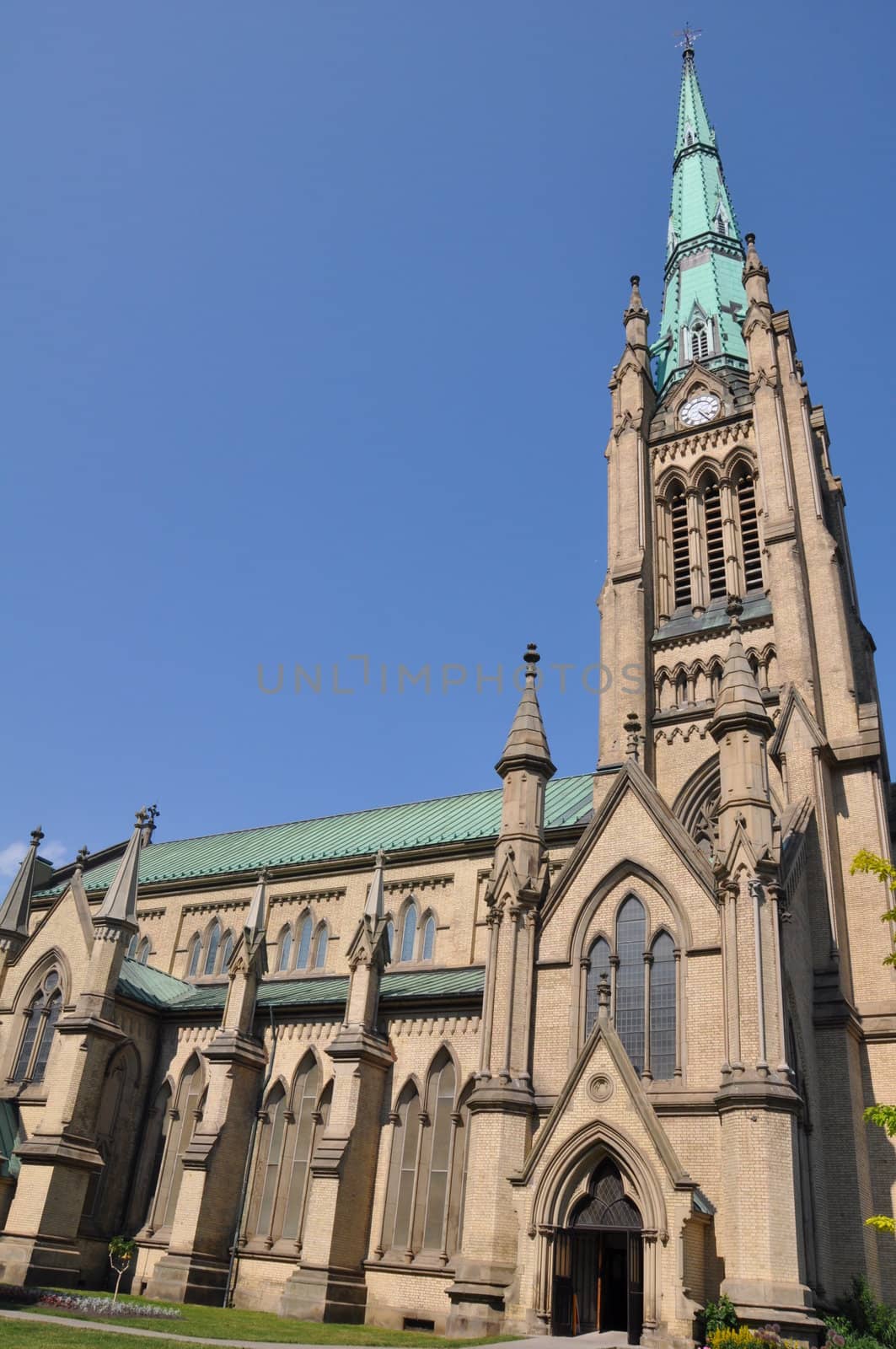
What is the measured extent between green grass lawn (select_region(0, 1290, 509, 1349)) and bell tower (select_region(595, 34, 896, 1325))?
757 centimetres

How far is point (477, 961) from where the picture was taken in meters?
34.8

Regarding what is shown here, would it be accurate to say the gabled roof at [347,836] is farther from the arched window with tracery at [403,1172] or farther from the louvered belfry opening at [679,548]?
the arched window with tracery at [403,1172]

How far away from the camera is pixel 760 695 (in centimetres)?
2906

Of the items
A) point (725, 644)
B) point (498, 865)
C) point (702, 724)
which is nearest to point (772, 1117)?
point (498, 865)

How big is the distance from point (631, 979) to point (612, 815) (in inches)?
166

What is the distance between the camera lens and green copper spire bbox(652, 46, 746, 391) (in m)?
48.3

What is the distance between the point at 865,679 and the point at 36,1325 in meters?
32.6

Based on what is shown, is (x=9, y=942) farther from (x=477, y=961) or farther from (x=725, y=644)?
(x=725, y=644)

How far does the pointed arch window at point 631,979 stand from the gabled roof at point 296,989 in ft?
17.4

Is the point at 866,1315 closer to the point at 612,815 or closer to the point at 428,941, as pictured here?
the point at 612,815

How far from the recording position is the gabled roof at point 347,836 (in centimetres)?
3897

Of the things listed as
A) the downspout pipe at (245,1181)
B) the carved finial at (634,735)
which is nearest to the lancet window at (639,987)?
the carved finial at (634,735)

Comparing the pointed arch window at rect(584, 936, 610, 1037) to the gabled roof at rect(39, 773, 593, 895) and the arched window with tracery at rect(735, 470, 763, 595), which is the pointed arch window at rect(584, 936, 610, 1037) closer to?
the gabled roof at rect(39, 773, 593, 895)

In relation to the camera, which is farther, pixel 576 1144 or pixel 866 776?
pixel 866 776
